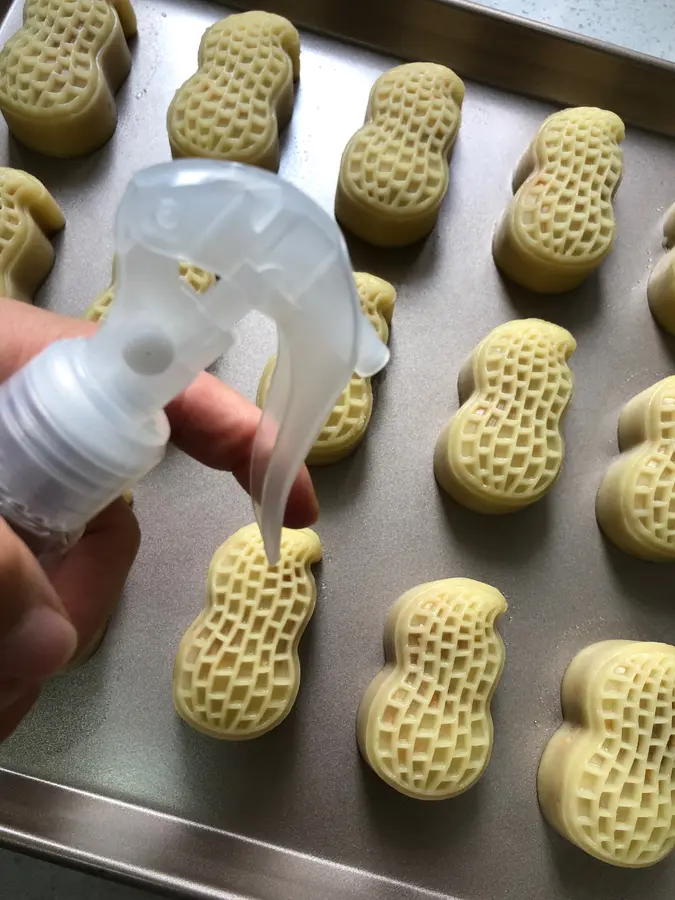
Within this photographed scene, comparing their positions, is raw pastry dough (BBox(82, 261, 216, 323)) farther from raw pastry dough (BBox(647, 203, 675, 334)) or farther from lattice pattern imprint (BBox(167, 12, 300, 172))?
raw pastry dough (BBox(647, 203, 675, 334))

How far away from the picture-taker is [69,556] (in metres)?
0.48

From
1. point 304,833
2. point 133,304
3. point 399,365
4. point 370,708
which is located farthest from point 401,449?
point 133,304

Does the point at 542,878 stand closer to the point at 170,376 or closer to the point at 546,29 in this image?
→ the point at 170,376

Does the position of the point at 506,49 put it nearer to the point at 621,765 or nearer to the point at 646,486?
the point at 646,486

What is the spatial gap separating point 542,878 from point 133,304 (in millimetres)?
645

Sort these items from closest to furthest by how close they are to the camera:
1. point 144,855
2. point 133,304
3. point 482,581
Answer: point 133,304, point 144,855, point 482,581

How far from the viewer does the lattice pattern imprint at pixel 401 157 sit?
80cm

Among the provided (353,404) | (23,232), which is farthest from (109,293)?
(353,404)

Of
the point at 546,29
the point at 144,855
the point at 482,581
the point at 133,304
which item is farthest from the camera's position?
the point at 546,29

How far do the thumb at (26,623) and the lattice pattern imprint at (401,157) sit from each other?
0.56m

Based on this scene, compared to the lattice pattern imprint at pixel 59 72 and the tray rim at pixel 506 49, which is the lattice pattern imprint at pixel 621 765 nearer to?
the tray rim at pixel 506 49

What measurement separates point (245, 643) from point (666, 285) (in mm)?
593

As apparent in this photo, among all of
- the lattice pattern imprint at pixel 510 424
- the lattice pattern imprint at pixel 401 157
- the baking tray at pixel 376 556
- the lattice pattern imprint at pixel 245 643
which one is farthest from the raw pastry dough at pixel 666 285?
the lattice pattern imprint at pixel 245 643

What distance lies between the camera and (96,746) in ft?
2.27
